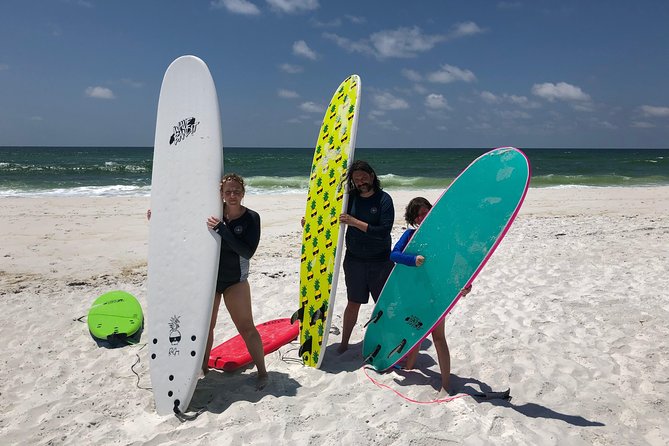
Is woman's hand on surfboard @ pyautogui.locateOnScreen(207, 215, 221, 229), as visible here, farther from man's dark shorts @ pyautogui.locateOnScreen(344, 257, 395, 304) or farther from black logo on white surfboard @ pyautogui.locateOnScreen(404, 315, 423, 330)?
black logo on white surfboard @ pyautogui.locateOnScreen(404, 315, 423, 330)

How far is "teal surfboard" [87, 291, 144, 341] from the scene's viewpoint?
3.69 meters

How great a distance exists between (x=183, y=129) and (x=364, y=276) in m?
1.55

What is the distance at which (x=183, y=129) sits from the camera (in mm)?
3008

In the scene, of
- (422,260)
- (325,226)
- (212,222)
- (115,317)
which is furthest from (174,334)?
(422,260)

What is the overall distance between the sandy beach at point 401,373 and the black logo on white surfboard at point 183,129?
5.32 feet

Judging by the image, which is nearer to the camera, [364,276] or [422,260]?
[422,260]

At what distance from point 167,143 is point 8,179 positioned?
852 inches

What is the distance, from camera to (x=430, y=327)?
9.17 ft

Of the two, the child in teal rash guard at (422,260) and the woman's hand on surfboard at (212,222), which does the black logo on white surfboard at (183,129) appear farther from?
the child in teal rash guard at (422,260)

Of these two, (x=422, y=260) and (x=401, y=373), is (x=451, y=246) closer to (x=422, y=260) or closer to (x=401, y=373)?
(x=422, y=260)

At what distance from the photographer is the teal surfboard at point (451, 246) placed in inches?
104

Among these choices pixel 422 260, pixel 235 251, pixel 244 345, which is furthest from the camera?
pixel 244 345

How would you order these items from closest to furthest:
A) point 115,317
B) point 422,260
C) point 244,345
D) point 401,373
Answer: point 422,260
point 401,373
point 244,345
point 115,317

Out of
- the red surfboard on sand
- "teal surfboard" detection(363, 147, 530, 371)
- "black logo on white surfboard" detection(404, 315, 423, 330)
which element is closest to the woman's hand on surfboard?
the red surfboard on sand
